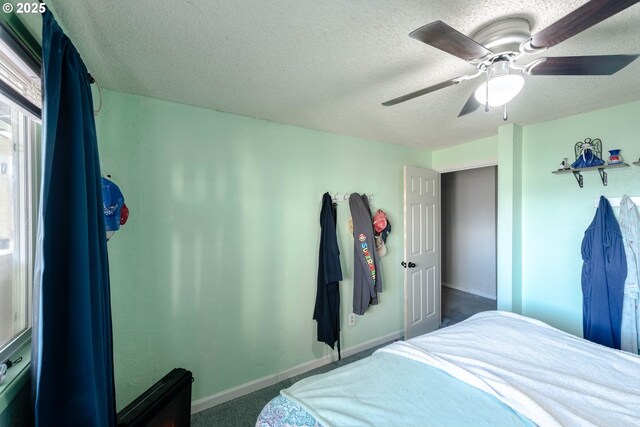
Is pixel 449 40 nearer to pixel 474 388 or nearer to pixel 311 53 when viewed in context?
pixel 311 53

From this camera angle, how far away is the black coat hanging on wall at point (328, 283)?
2316 mm

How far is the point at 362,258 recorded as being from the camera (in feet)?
8.35

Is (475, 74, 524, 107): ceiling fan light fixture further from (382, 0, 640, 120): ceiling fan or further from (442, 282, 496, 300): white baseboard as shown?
(442, 282, 496, 300): white baseboard

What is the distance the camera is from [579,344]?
1412 millimetres

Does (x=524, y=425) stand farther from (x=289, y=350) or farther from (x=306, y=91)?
(x=306, y=91)

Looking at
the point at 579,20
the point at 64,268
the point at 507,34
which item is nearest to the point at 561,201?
the point at 507,34

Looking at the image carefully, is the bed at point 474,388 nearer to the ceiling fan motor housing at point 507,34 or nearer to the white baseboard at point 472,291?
the ceiling fan motor housing at point 507,34

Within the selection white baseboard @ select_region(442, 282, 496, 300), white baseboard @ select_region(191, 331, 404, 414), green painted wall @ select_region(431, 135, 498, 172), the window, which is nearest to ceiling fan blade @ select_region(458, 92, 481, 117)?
green painted wall @ select_region(431, 135, 498, 172)

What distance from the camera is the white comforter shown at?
95 centimetres

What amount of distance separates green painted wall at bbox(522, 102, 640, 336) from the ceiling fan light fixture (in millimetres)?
1591

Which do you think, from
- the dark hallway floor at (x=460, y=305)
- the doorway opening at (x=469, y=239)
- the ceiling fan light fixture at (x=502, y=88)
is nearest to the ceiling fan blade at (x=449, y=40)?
the ceiling fan light fixture at (x=502, y=88)

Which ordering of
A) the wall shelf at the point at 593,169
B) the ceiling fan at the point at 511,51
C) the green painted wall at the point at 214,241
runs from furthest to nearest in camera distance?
the wall shelf at the point at 593,169 → the green painted wall at the point at 214,241 → the ceiling fan at the point at 511,51

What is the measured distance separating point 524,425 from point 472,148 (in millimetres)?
2646

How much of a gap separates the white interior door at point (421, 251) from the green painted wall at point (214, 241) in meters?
0.65
